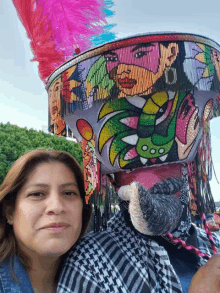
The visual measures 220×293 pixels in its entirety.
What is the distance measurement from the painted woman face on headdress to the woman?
0.54 m

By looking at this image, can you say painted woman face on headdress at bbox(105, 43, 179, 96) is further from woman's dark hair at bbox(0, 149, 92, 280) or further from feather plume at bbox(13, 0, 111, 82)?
woman's dark hair at bbox(0, 149, 92, 280)

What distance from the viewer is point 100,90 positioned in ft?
3.50

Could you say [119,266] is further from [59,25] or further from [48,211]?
[59,25]

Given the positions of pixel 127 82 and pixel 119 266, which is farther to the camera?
pixel 119 266

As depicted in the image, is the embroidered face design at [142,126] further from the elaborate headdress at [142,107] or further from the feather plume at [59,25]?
the feather plume at [59,25]

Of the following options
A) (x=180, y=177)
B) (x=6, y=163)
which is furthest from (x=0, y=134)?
(x=180, y=177)

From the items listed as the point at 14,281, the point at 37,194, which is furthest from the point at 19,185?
the point at 14,281

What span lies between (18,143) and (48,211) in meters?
6.27

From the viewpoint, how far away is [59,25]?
4.48 feet

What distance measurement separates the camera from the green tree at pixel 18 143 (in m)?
6.75

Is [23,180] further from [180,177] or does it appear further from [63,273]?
[180,177]

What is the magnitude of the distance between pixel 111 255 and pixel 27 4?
1.10 meters

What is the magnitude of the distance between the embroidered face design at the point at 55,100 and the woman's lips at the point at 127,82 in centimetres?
27

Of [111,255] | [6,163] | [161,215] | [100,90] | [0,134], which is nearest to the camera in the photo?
[161,215]
